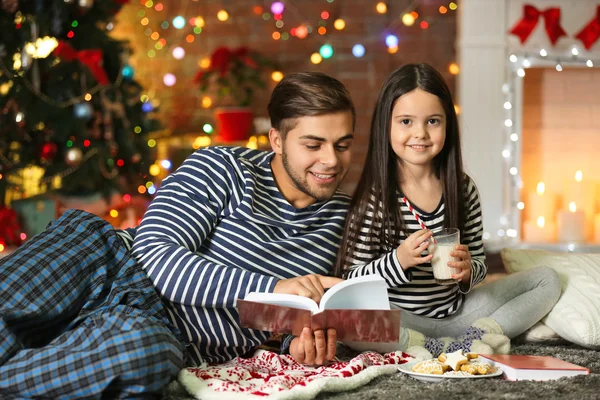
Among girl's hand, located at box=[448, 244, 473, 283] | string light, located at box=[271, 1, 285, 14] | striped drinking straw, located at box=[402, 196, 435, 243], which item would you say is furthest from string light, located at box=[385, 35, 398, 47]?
girl's hand, located at box=[448, 244, 473, 283]

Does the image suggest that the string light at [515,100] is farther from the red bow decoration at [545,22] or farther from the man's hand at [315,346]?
the man's hand at [315,346]

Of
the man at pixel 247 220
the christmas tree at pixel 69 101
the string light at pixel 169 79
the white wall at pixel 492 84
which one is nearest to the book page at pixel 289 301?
the man at pixel 247 220

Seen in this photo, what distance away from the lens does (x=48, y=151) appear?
3643mm

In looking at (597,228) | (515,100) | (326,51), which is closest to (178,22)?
(326,51)

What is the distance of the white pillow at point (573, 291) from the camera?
1932mm

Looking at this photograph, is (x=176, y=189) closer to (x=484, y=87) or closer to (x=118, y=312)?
(x=118, y=312)

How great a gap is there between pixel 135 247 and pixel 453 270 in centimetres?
70

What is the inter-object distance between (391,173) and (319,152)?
11.9 inches

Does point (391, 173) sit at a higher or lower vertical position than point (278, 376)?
higher

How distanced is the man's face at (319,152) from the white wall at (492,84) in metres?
2.39

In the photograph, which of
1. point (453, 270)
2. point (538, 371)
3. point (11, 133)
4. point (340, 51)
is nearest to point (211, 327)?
point (453, 270)

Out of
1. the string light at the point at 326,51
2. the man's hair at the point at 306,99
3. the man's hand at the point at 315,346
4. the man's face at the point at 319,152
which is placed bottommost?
the man's hand at the point at 315,346

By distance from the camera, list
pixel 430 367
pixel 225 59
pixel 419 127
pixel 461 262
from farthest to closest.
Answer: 1. pixel 225 59
2. pixel 419 127
3. pixel 461 262
4. pixel 430 367

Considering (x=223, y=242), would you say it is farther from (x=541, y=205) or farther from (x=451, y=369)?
(x=541, y=205)
